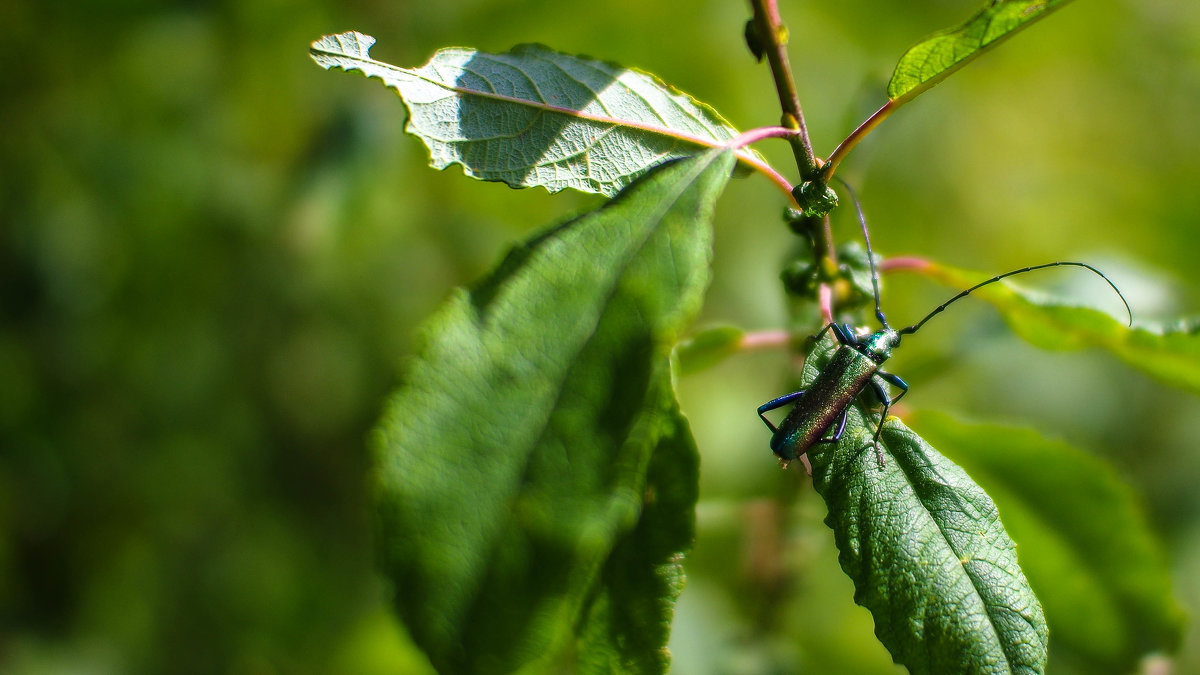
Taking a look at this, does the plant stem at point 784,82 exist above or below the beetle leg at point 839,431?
above

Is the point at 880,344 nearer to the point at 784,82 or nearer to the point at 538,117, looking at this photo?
the point at 784,82

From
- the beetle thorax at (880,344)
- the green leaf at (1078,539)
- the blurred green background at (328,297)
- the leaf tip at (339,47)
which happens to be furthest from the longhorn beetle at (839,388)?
the leaf tip at (339,47)

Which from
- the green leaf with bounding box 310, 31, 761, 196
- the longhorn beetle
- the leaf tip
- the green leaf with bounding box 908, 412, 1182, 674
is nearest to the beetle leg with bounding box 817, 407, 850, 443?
the longhorn beetle

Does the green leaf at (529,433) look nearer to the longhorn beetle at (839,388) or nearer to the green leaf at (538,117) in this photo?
the green leaf at (538,117)

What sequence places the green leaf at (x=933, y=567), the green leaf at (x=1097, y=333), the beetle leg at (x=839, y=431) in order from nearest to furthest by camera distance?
the green leaf at (x=933, y=567)
the beetle leg at (x=839, y=431)
the green leaf at (x=1097, y=333)

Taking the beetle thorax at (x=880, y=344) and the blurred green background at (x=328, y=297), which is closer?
the beetle thorax at (x=880, y=344)

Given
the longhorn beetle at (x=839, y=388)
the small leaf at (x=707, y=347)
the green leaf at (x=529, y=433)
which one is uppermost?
the small leaf at (x=707, y=347)

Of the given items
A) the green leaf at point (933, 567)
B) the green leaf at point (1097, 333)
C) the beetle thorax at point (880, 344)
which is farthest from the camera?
the beetle thorax at point (880, 344)
